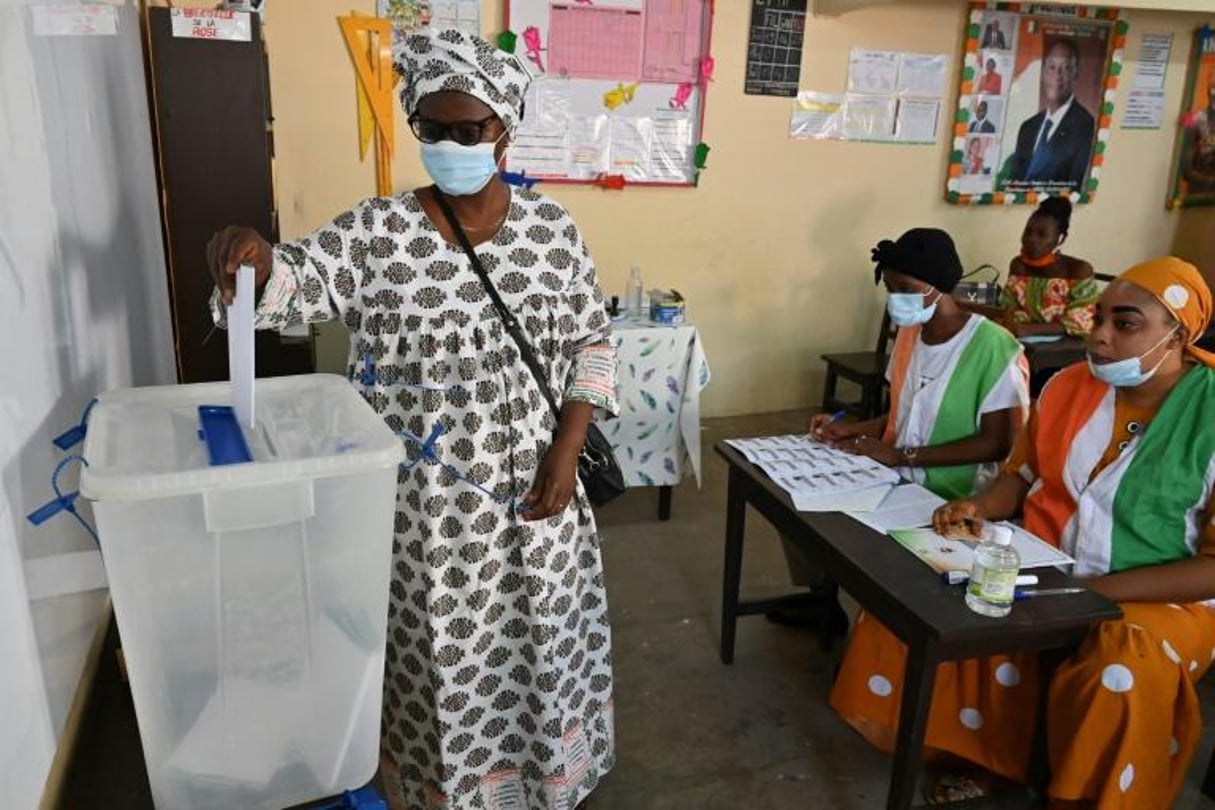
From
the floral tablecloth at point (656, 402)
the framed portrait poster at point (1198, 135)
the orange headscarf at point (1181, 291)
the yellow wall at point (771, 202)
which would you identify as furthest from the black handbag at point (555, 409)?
the framed portrait poster at point (1198, 135)

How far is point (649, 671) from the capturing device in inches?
95.1

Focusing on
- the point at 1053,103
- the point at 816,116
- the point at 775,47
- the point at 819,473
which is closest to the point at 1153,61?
the point at 1053,103

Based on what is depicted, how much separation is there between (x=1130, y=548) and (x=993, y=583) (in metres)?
0.47

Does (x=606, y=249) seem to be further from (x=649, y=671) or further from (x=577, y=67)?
(x=649, y=671)

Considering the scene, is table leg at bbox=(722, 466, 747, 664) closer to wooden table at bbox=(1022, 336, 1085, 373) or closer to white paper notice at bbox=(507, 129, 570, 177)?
wooden table at bbox=(1022, 336, 1085, 373)

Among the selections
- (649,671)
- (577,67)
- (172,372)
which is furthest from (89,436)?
(577,67)

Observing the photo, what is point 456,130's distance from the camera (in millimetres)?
1316

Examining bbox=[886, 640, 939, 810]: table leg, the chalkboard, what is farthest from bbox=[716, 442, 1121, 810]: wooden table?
the chalkboard

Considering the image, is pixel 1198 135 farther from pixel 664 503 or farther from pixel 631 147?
pixel 664 503

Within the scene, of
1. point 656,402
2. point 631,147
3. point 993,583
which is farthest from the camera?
point 631,147

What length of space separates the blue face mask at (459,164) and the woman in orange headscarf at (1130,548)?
3.91 feet

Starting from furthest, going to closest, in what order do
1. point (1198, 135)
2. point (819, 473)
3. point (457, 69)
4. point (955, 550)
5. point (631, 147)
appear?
point (1198, 135) → point (631, 147) → point (819, 473) → point (955, 550) → point (457, 69)

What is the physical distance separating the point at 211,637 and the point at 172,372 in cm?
161

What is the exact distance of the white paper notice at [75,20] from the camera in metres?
1.18
